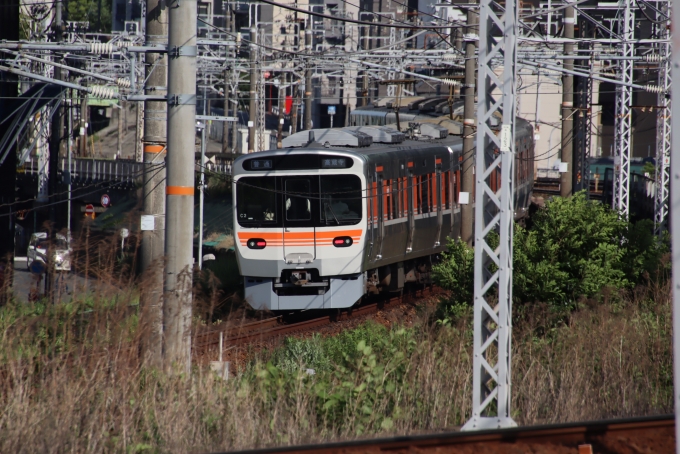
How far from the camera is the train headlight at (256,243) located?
1329 centimetres

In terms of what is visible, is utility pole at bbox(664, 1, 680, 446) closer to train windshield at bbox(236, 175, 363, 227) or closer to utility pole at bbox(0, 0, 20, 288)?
train windshield at bbox(236, 175, 363, 227)

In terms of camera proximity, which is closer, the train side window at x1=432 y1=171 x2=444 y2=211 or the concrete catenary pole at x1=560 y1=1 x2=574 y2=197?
the train side window at x1=432 y1=171 x2=444 y2=211

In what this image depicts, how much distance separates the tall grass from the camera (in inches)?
237

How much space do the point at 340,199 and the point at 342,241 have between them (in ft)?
2.17

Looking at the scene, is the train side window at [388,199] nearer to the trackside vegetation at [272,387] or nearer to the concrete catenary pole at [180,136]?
the trackside vegetation at [272,387]

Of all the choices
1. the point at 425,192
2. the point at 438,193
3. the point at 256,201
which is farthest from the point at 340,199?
the point at 438,193

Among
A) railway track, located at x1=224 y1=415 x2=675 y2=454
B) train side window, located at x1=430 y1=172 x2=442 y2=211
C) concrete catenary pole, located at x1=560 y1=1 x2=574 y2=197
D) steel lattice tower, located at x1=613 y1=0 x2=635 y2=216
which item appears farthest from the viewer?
concrete catenary pole, located at x1=560 y1=1 x2=574 y2=197

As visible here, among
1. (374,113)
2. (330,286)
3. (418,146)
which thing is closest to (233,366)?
(330,286)

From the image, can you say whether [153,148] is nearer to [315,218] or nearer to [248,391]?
[315,218]

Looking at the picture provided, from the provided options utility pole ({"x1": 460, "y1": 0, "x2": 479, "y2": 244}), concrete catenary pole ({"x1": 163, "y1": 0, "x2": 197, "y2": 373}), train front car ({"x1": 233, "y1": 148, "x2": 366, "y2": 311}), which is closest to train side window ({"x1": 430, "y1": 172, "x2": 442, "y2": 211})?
utility pole ({"x1": 460, "y1": 0, "x2": 479, "y2": 244})

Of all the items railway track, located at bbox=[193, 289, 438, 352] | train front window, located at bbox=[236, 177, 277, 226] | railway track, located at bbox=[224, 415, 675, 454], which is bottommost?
railway track, located at bbox=[193, 289, 438, 352]

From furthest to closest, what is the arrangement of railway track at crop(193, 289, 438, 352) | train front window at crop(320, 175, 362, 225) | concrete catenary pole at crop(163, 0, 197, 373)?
train front window at crop(320, 175, 362, 225) < railway track at crop(193, 289, 438, 352) < concrete catenary pole at crop(163, 0, 197, 373)

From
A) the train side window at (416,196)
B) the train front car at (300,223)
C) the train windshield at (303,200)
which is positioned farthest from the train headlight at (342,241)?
the train side window at (416,196)

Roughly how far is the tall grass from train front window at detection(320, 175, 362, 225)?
184 inches
